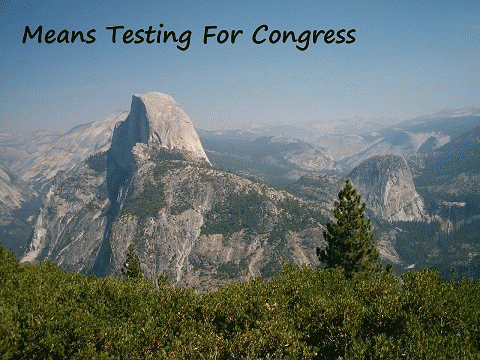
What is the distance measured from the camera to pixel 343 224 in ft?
206

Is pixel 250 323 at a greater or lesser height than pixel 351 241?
greater

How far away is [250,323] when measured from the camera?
84.4 ft

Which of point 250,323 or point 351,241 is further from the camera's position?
point 351,241

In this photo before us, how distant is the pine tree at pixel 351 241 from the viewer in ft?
200

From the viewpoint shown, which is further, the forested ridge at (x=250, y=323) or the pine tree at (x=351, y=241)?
the pine tree at (x=351, y=241)

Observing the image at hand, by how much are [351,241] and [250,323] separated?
4051 centimetres

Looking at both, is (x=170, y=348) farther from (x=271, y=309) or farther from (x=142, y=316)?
(x=271, y=309)

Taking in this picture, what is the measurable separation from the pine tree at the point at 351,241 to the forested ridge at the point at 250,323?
3135 cm

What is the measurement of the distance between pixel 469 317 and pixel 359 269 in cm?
3924

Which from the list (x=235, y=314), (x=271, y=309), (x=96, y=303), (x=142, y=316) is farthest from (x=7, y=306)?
(x=271, y=309)

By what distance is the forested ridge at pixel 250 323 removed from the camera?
68.7 feet

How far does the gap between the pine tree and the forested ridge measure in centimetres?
3135

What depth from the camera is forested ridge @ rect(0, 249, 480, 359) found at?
68.7 feet

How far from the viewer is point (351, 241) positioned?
61031 mm
